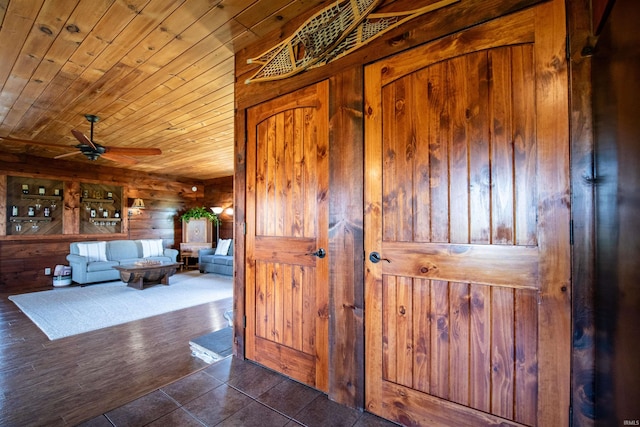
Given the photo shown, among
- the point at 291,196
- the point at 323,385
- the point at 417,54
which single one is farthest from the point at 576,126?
the point at 323,385

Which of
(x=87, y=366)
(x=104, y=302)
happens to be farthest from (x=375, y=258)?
(x=104, y=302)

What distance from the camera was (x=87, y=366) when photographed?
2.34 metres

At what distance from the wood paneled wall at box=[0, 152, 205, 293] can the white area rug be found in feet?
2.94

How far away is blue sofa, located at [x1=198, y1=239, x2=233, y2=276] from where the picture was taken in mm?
6532

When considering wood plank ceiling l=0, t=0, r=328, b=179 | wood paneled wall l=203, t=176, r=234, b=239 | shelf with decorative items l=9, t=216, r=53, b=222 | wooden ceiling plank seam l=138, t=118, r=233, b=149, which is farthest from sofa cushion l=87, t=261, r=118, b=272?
wooden ceiling plank seam l=138, t=118, r=233, b=149

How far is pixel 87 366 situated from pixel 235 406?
5.13ft

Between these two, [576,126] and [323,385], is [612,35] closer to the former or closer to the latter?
[576,126]

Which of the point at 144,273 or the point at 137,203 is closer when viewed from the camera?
the point at 144,273

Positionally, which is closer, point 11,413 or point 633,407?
point 633,407

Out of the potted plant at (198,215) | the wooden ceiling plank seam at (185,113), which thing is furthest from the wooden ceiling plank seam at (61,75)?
the potted plant at (198,215)

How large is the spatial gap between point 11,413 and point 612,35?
3.52 meters

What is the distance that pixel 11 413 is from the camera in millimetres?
1722

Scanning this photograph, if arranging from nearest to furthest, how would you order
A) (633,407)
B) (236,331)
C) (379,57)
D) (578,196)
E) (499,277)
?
(633,407), (578,196), (499,277), (379,57), (236,331)

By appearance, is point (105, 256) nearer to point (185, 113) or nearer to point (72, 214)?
point (72, 214)
